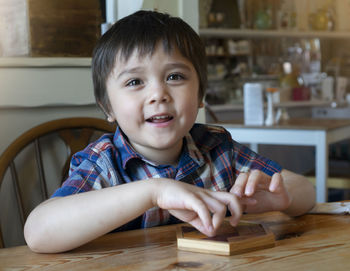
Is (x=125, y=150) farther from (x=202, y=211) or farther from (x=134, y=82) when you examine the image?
(x=202, y=211)

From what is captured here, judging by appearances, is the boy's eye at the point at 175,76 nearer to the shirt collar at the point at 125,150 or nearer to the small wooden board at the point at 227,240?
the shirt collar at the point at 125,150

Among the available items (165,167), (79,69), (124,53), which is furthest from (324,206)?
(79,69)

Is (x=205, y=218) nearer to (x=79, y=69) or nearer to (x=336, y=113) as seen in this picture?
(x=79, y=69)

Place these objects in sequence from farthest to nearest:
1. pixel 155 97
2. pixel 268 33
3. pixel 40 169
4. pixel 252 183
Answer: pixel 268 33
pixel 40 169
pixel 155 97
pixel 252 183

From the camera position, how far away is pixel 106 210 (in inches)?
30.3

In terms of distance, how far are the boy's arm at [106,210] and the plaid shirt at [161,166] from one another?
0.30ft

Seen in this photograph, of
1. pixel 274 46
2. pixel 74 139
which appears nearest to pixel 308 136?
pixel 74 139

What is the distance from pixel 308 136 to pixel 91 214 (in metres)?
2.06

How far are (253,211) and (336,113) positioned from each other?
13.0 ft

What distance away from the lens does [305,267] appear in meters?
0.62

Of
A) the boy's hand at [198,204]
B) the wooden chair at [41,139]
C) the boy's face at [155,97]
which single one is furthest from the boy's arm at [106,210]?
the wooden chair at [41,139]

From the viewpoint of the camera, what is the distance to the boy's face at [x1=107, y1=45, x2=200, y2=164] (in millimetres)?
917

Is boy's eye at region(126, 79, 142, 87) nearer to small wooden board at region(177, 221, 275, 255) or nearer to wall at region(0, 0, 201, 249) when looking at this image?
small wooden board at region(177, 221, 275, 255)

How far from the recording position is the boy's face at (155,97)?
0.92 metres
